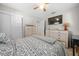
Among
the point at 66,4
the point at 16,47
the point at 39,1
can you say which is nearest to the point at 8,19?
the point at 16,47

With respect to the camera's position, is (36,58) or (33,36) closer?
(36,58)

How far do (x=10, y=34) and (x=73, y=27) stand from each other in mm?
953

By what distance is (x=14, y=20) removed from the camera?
1.20m

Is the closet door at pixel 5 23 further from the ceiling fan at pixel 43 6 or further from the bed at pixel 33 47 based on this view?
the ceiling fan at pixel 43 6

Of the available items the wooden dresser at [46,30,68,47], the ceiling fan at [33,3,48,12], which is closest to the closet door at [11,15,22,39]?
the ceiling fan at [33,3,48,12]

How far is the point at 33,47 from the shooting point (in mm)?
1082

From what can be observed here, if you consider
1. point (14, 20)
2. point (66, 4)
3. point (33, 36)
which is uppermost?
point (66, 4)

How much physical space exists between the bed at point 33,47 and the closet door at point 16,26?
0.08m

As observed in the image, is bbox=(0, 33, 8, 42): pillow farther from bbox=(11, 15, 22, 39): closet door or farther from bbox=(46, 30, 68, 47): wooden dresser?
bbox=(46, 30, 68, 47): wooden dresser

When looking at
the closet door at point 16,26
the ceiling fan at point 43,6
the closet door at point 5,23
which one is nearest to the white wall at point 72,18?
the ceiling fan at point 43,6

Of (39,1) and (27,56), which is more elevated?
(39,1)

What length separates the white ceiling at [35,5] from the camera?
1124mm

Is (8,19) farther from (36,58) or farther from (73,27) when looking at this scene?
(73,27)

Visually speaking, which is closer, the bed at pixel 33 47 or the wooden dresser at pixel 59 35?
the bed at pixel 33 47
